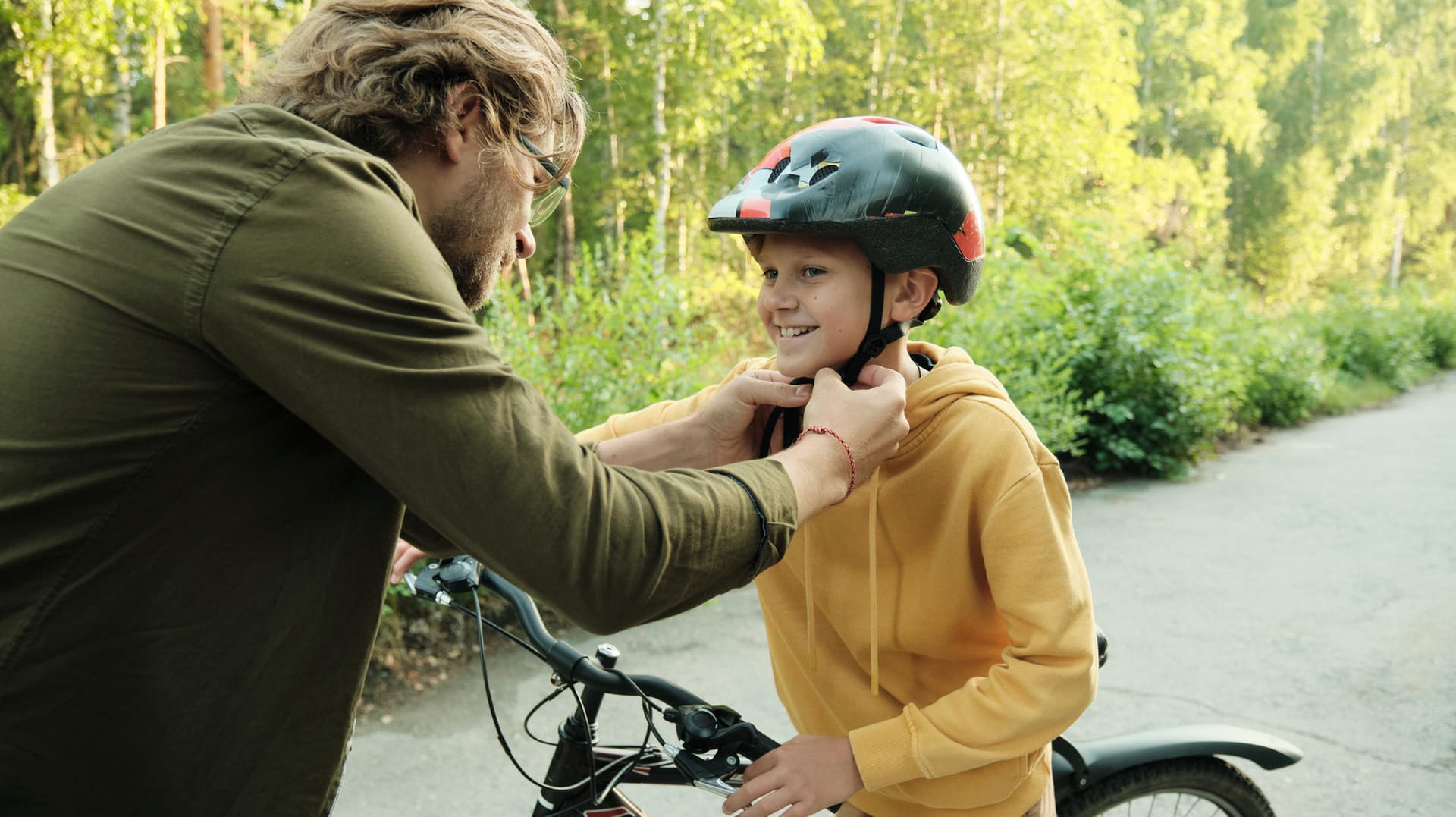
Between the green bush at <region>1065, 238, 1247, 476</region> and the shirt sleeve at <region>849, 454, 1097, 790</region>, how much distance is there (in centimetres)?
777

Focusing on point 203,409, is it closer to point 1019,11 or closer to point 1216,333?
point 1216,333

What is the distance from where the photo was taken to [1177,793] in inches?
105

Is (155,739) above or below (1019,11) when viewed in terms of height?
below

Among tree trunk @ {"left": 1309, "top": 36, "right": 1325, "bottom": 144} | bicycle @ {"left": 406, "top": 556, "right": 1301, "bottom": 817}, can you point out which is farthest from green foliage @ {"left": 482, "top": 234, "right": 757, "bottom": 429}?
tree trunk @ {"left": 1309, "top": 36, "right": 1325, "bottom": 144}

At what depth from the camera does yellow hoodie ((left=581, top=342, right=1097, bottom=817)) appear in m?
1.77

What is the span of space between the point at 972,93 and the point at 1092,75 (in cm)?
266

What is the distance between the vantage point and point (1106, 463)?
9688mm

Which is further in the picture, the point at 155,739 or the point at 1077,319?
the point at 1077,319

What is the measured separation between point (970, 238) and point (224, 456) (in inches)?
62.8

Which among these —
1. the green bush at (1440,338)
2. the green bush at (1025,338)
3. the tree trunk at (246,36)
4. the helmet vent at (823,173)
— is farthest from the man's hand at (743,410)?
the green bush at (1440,338)

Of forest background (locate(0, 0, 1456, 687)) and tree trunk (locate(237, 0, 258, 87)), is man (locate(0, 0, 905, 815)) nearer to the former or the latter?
forest background (locate(0, 0, 1456, 687))

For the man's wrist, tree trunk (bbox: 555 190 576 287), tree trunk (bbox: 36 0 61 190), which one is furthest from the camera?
tree trunk (bbox: 555 190 576 287)

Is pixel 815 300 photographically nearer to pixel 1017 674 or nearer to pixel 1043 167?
pixel 1017 674

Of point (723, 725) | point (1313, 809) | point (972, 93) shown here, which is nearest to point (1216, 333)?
point (1313, 809)
